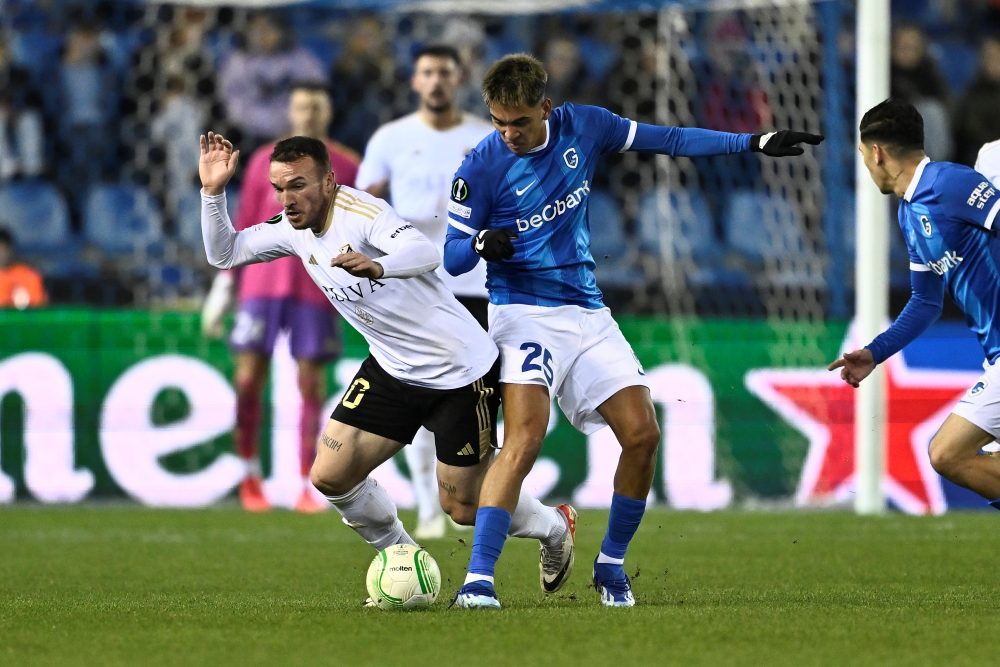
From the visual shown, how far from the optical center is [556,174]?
20.9ft

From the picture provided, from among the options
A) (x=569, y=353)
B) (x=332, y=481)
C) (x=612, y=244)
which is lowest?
(x=332, y=481)

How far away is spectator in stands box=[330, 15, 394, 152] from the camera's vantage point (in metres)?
15.1

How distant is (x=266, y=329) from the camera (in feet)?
37.0

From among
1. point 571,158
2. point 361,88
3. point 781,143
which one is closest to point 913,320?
point 781,143

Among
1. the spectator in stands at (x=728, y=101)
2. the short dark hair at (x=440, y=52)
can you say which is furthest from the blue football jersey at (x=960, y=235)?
the spectator in stands at (x=728, y=101)

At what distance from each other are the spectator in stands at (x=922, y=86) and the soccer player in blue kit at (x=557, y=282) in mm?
8980

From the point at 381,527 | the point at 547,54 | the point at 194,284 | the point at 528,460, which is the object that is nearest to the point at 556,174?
the point at 528,460

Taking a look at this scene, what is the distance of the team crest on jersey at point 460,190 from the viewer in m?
6.19

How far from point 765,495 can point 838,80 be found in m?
3.44

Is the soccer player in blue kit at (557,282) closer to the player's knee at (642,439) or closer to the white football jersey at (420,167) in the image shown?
the player's knee at (642,439)

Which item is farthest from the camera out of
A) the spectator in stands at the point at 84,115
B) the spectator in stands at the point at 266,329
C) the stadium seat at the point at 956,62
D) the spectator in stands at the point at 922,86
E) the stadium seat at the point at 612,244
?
the stadium seat at the point at 956,62

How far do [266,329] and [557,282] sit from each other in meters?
5.18

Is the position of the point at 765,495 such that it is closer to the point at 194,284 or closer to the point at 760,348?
the point at 760,348

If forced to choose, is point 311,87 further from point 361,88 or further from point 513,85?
point 513,85
